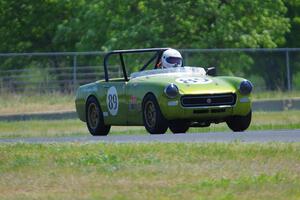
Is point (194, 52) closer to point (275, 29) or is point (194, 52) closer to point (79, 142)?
point (275, 29)

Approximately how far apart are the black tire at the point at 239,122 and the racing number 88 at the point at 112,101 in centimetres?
197

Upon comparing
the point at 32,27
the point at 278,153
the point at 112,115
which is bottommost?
the point at 32,27

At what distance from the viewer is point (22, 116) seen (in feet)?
107

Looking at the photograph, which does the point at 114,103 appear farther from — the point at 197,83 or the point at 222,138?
the point at 222,138

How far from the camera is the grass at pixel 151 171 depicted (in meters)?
11.1

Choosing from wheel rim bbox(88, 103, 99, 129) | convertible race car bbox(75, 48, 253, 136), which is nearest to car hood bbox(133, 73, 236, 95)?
convertible race car bbox(75, 48, 253, 136)

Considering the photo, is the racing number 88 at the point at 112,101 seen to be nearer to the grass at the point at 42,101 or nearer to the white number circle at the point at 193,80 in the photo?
the white number circle at the point at 193,80

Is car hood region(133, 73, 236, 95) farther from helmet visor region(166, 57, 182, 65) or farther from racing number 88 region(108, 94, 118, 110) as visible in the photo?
helmet visor region(166, 57, 182, 65)

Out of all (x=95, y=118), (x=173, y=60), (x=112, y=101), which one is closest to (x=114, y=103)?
(x=112, y=101)

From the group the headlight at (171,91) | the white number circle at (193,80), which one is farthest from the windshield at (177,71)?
the headlight at (171,91)

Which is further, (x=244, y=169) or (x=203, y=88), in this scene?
(x=203, y=88)

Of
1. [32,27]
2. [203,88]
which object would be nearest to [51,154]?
[203,88]

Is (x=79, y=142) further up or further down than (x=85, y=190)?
further down

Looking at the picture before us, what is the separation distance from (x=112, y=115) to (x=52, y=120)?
1116 cm
